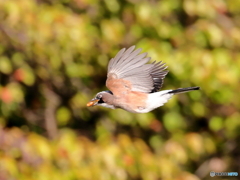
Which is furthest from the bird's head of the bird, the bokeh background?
the bokeh background

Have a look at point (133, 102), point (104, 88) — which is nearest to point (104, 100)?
point (133, 102)

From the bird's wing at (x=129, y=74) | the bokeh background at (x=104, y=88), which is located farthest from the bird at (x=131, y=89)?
the bokeh background at (x=104, y=88)

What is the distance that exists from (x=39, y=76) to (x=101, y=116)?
1014 mm

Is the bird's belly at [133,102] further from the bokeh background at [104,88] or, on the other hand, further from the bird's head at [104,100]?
the bokeh background at [104,88]

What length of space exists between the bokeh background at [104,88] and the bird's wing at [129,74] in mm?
2380

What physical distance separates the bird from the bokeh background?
7.81 ft

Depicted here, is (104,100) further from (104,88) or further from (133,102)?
(104,88)

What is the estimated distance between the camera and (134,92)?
110 inches

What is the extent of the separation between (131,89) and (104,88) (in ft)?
11.7

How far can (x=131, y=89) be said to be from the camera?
2.78 m

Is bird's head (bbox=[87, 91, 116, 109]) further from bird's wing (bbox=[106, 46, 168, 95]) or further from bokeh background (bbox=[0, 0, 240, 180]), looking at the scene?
bokeh background (bbox=[0, 0, 240, 180])

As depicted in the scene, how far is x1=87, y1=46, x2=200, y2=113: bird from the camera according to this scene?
8.66ft

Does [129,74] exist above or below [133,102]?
above

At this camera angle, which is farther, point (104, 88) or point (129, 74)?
point (104, 88)
